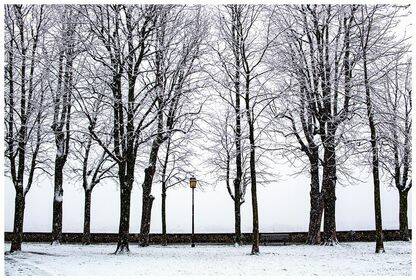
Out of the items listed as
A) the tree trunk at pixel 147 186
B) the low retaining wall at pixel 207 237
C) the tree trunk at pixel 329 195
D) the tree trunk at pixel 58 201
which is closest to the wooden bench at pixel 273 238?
the low retaining wall at pixel 207 237

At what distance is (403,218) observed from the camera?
28.4 m

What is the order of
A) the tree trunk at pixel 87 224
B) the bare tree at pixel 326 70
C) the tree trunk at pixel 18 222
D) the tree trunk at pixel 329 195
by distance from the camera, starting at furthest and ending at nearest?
the tree trunk at pixel 87 224, the tree trunk at pixel 329 195, the bare tree at pixel 326 70, the tree trunk at pixel 18 222

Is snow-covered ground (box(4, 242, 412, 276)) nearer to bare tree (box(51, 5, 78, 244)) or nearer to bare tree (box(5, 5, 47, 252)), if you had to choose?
bare tree (box(5, 5, 47, 252))

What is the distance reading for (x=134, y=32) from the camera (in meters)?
19.4

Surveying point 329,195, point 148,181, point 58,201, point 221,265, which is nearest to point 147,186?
point 148,181

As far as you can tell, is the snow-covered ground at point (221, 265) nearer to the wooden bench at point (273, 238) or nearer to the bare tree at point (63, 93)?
the bare tree at point (63, 93)

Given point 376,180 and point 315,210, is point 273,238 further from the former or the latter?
point 376,180

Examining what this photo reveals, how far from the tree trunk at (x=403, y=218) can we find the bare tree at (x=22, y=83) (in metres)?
20.5

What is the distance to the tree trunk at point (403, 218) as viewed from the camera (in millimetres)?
28016

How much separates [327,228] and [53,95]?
13.3 m

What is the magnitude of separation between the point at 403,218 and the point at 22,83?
2202 centimetres

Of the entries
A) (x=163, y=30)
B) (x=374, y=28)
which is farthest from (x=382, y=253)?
(x=163, y=30)

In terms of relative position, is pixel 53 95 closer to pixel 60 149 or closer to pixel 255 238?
pixel 60 149


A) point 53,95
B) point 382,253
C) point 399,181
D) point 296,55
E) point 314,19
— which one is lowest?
point 382,253
